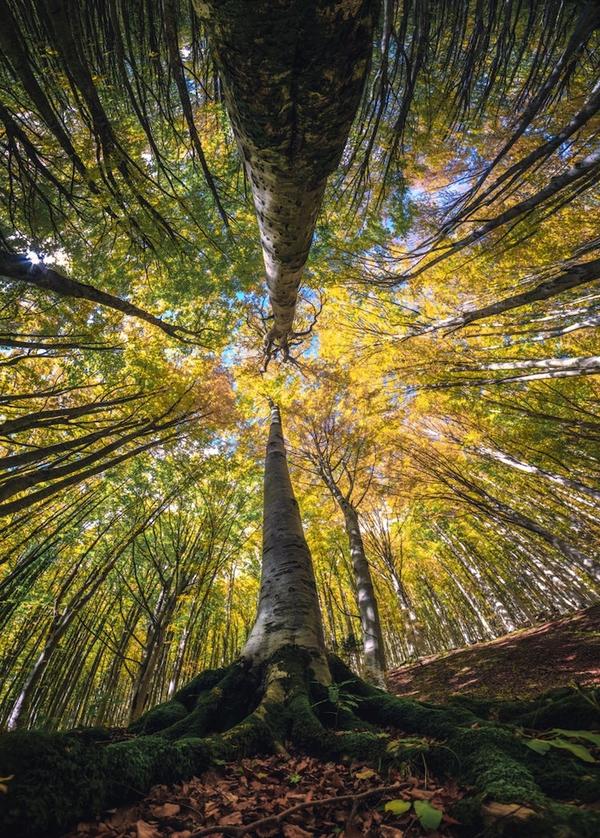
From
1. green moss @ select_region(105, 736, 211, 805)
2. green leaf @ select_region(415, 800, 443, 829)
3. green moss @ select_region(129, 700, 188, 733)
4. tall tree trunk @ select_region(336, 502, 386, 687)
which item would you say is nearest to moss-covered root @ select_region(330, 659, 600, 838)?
green leaf @ select_region(415, 800, 443, 829)

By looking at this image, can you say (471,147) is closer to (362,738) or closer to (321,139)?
(321,139)

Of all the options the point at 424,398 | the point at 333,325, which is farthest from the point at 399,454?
the point at 333,325

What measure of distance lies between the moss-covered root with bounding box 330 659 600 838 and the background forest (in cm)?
280

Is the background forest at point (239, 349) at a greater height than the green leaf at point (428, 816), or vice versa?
the background forest at point (239, 349)

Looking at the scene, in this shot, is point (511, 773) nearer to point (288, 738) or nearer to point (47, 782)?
point (288, 738)

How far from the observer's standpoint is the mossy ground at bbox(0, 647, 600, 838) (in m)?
0.92

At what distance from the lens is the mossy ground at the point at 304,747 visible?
36.1 inches

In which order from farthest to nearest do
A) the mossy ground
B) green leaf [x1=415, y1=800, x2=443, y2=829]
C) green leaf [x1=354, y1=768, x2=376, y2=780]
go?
green leaf [x1=354, y1=768, x2=376, y2=780] < the mossy ground < green leaf [x1=415, y1=800, x2=443, y2=829]

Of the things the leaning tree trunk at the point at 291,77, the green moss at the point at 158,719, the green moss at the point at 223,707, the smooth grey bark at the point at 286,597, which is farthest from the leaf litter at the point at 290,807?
the leaning tree trunk at the point at 291,77

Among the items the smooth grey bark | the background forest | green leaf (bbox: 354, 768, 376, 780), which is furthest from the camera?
the background forest

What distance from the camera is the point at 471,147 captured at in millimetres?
5957

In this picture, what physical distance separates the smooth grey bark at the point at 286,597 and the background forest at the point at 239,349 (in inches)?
75.3

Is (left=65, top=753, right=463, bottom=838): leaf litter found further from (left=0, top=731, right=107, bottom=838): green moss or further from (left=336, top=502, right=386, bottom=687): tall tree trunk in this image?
(left=336, top=502, right=386, bottom=687): tall tree trunk

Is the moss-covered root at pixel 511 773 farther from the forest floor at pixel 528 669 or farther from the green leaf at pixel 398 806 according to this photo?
the forest floor at pixel 528 669
